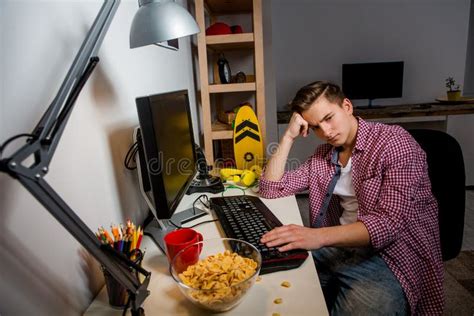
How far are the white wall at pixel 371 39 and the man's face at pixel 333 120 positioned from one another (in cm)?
238

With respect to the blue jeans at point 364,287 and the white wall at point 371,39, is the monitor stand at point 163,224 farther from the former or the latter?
the white wall at point 371,39

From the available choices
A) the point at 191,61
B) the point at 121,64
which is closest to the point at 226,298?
the point at 121,64

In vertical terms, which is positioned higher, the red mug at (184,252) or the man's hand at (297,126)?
the man's hand at (297,126)

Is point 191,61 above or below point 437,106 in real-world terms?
above

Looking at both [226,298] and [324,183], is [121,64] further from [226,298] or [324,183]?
[324,183]

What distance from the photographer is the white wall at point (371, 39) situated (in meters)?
3.39

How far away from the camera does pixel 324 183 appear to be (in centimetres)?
135

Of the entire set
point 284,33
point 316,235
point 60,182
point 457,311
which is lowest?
point 457,311

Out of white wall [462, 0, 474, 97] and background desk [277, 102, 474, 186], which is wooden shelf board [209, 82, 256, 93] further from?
white wall [462, 0, 474, 97]

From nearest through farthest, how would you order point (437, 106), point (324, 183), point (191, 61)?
point (324, 183) < point (191, 61) < point (437, 106)

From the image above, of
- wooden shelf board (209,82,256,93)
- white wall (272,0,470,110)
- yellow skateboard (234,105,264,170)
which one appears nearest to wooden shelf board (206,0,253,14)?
wooden shelf board (209,82,256,93)

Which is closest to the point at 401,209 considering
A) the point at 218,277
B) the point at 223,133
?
→ the point at 218,277

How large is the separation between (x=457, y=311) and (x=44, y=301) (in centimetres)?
188

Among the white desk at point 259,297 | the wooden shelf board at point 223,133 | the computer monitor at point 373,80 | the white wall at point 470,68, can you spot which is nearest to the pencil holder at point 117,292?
the white desk at point 259,297
